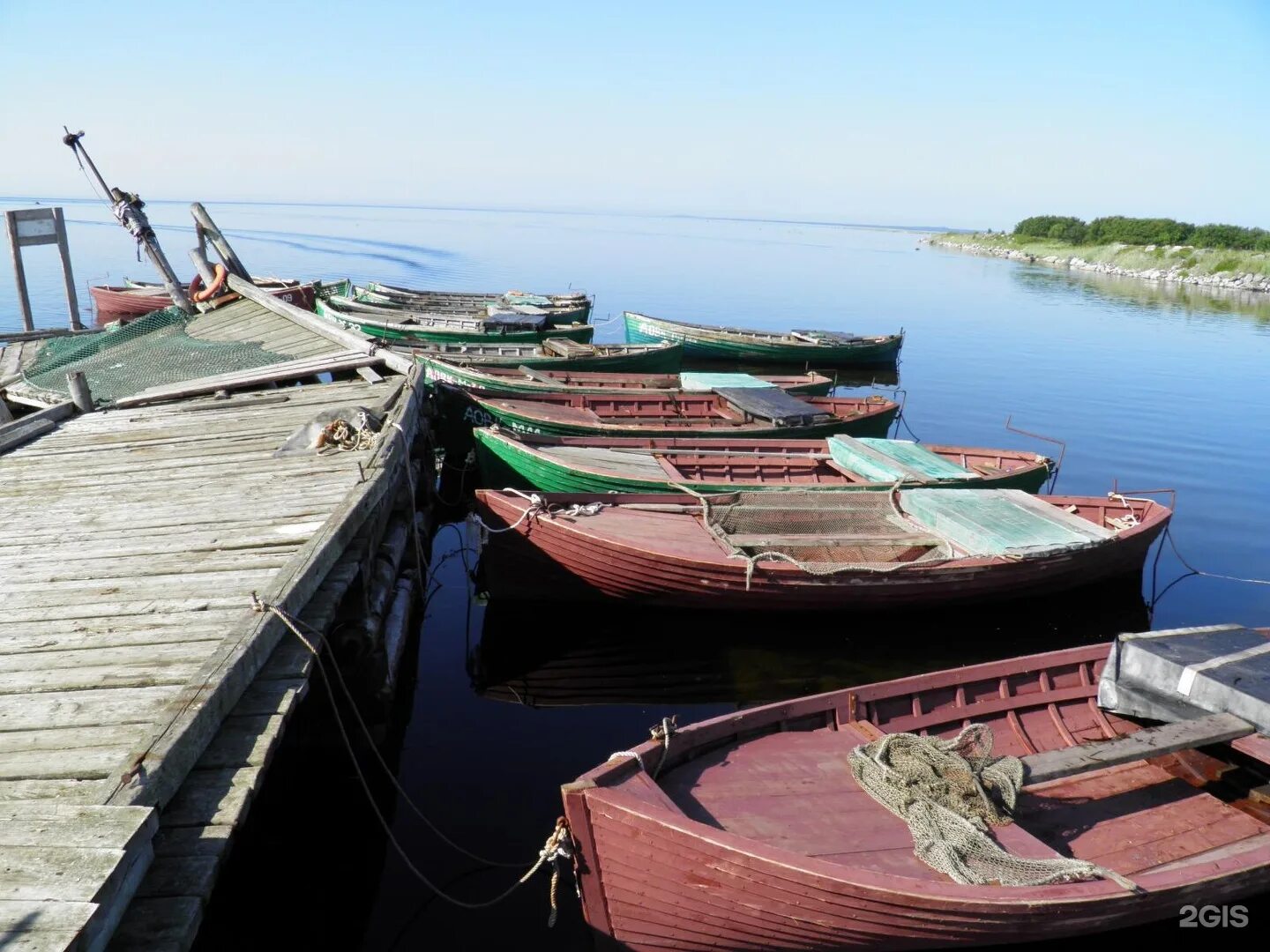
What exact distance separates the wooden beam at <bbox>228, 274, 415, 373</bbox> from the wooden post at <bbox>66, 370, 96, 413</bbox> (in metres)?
4.30

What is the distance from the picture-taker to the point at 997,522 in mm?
13078

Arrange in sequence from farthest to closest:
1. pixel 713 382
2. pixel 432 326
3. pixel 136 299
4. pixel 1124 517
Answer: pixel 136 299
pixel 432 326
pixel 713 382
pixel 1124 517

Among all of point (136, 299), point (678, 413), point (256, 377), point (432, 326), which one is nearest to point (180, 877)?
point (256, 377)

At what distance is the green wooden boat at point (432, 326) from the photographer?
86.3 feet

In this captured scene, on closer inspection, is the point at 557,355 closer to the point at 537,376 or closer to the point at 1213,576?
the point at 537,376

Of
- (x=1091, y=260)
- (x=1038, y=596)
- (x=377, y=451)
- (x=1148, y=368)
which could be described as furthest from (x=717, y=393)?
(x=1091, y=260)

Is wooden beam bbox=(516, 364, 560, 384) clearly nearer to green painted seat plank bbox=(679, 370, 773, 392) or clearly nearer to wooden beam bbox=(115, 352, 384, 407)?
green painted seat plank bbox=(679, 370, 773, 392)

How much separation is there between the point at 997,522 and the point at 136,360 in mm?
15677

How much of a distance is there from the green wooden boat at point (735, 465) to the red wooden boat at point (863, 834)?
21.3ft

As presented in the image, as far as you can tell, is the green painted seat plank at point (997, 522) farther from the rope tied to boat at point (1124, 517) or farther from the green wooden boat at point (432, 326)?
the green wooden boat at point (432, 326)

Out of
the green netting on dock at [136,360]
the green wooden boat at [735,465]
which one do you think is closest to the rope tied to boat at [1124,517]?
the green wooden boat at [735,465]

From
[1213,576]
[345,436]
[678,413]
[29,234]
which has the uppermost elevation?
[29,234]

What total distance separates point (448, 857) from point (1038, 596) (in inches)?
432

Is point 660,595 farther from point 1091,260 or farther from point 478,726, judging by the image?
point 1091,260
